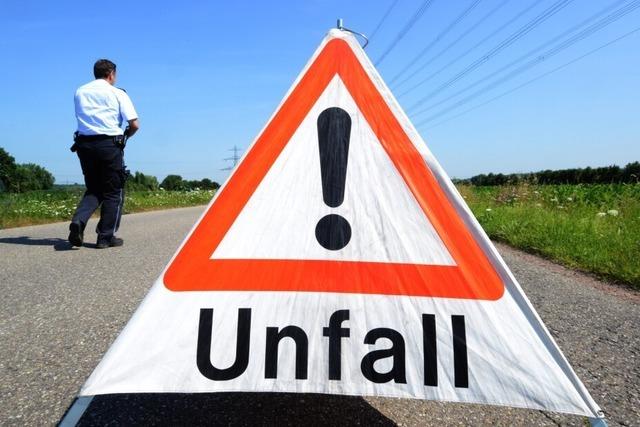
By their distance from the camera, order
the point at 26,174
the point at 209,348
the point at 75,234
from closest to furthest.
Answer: the point at 209,348
the point at 75,234
the point at 26,174

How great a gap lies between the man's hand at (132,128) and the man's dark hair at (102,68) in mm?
579

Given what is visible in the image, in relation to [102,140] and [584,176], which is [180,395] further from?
[584,176]

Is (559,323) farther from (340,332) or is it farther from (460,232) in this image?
(340,332)

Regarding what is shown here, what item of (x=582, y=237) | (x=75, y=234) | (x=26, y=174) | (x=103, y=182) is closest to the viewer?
(x=75, y=234)

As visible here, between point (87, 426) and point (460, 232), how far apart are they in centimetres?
139

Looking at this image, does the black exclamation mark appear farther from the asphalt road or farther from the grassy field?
the grassy field

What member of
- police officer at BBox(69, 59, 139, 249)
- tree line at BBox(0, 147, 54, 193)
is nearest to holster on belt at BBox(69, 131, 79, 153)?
police officer at BBox(69, 59, 139, 249)

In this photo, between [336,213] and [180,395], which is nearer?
[336,213]

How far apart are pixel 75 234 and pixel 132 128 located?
1.34 m

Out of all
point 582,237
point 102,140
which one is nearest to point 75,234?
point 102,140

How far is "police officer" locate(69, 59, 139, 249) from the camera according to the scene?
16.0 ft

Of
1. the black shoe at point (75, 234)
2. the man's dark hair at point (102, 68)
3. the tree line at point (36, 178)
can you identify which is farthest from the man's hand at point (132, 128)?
the tree line at point (36, 178)

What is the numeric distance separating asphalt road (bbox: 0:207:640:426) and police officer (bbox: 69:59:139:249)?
37.4 inches

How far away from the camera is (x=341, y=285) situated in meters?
1.35
